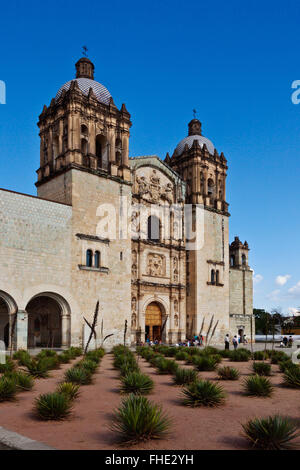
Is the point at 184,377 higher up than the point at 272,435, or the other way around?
the point at 272,435

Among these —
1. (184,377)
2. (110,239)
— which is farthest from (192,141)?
(184,377)

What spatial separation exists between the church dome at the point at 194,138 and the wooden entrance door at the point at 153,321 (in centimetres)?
1629

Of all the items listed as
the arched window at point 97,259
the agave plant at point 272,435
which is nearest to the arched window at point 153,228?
the arched window at point 97,259

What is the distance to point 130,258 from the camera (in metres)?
32.6

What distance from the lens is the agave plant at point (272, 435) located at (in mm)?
6465

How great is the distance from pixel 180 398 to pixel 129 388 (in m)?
1.54

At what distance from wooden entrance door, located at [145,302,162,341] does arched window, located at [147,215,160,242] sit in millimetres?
5534

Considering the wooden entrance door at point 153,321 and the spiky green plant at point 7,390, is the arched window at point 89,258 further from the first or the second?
the spiky green plant at point 7,390

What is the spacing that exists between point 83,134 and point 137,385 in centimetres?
2496

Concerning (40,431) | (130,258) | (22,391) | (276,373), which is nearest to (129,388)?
(22,391)

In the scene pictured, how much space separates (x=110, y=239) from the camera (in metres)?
31.5

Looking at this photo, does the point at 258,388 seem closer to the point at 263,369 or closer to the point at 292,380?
the point at 292,380

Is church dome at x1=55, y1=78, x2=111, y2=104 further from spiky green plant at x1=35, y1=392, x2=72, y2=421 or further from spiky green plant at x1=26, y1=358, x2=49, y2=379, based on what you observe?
spiky green plant at x1=35, y1=392, x2=72, y2=421
